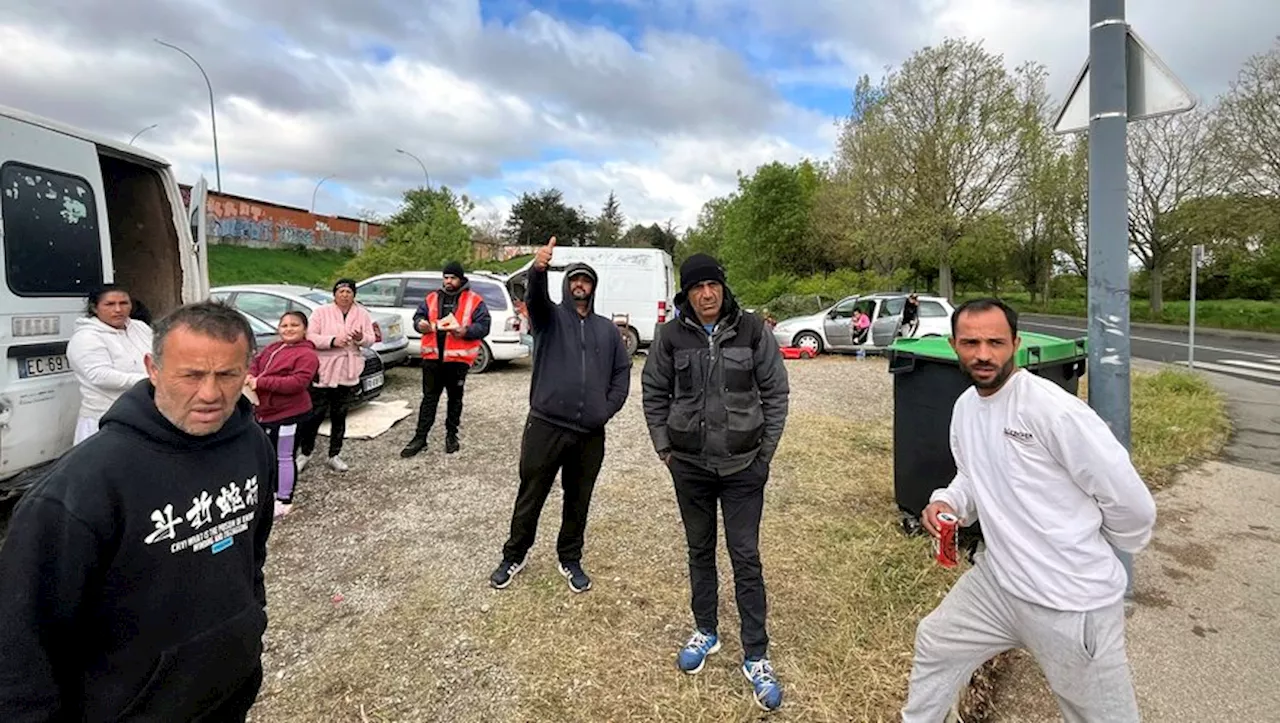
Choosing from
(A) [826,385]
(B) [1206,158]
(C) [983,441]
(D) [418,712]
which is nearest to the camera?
(C) [983,441]

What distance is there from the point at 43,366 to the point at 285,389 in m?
1.21

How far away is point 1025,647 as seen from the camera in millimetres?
1982

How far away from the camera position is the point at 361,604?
3.33 metres

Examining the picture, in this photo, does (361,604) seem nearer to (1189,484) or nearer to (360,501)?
(360,501)

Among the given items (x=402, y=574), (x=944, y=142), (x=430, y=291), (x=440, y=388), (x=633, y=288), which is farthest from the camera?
(x=944, y=142)

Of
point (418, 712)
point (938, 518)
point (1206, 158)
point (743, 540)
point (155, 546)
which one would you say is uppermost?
point (1206, 158)

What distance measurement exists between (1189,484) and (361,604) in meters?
6.44

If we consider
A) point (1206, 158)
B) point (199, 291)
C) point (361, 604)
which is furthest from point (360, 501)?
point (1206, 158)

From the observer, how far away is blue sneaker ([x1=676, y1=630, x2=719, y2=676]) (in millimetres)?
2744

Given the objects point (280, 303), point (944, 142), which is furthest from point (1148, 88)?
point (944, 142)

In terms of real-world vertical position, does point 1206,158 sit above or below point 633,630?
above

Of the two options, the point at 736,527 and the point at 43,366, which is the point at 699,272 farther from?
the point at 43,366

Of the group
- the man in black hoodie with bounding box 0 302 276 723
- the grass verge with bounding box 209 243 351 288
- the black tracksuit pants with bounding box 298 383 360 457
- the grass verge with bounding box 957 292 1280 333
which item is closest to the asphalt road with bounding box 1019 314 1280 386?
the grass verge with bounding box 957 292 1280 333

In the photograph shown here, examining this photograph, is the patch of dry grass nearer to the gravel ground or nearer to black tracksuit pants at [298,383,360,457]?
the gravel ground
